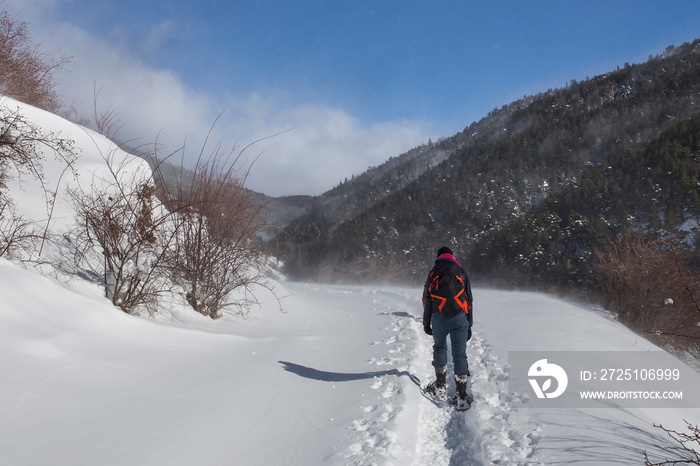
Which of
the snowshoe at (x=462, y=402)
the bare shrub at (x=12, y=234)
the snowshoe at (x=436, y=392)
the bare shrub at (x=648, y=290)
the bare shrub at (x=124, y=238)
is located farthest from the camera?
the bare shrub at (x=648, y=290)

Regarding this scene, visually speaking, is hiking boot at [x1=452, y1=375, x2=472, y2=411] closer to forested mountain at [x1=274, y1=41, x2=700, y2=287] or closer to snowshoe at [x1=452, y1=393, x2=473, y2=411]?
snowshoe at [x1=452, y1=393, x2=473, y2=411]

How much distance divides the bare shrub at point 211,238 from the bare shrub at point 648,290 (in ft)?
41.9

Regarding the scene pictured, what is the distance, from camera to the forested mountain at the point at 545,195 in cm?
→ 6009

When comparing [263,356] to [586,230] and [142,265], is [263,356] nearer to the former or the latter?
[142,265]

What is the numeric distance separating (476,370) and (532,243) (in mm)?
64007

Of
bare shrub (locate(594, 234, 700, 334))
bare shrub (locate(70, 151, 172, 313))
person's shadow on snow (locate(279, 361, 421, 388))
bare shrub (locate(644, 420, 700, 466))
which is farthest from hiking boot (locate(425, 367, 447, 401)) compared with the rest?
bare shrub (locate(594, 234, 700, 334))

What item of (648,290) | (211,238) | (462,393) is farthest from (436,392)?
(648,290)

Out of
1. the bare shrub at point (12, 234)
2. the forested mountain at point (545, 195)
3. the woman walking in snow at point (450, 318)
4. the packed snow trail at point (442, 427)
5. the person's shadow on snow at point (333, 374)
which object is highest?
the forested mountain at point (545, 195)

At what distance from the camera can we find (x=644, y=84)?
118 meters

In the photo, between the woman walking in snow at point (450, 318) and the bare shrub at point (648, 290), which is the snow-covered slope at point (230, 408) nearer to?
the woman walking in snow at point (450, 318)

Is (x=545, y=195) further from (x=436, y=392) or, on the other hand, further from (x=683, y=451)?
(x=683, y=451)

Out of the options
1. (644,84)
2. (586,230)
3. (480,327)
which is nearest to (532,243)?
(586,230)

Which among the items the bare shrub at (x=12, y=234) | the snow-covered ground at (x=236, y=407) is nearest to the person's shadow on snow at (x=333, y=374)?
the snow-covered ground at (x=236, y=407)

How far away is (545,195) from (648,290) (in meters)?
78.8
